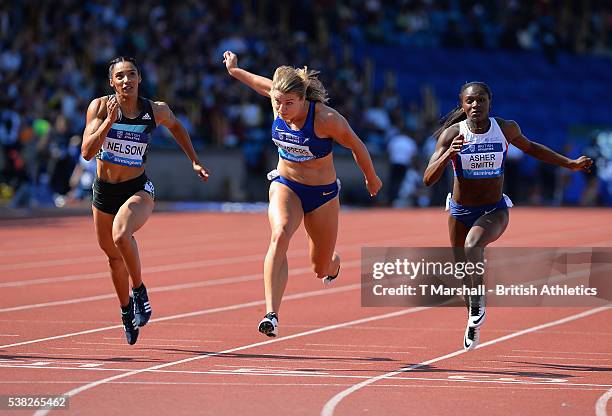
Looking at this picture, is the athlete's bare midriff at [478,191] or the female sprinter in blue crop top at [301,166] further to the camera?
the athlete's bare midriff at [478,191]

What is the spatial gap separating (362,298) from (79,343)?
4320 millimetres

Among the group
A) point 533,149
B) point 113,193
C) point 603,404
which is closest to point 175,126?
point 113,193

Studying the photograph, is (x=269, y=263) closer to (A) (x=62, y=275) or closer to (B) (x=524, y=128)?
(A) (x=62, y=275)

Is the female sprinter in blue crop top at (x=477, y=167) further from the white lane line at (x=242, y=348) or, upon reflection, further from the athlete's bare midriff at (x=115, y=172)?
the athlete's bare midriff at (x=115, y=172)

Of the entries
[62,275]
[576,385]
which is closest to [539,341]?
[576,385]

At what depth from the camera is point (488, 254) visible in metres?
18.5

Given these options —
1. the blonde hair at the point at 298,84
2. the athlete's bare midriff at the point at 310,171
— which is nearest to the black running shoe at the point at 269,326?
the athlete's bare midriff at the point at 310,171

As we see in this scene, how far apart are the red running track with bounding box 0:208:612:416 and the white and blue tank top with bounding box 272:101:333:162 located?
137 cm

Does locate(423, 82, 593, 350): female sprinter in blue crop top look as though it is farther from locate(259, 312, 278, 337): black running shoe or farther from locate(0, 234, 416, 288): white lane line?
locate(0, 234, 416, 288): white lane line

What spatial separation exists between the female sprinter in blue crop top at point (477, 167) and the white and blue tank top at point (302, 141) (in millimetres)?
779

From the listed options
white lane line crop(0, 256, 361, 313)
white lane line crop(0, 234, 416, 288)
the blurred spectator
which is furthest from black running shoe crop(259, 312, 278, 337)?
the blurred spectator

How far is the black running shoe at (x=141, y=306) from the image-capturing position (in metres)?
9.88

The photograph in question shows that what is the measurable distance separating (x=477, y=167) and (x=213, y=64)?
19.6m

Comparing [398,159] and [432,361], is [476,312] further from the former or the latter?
[398,159]
